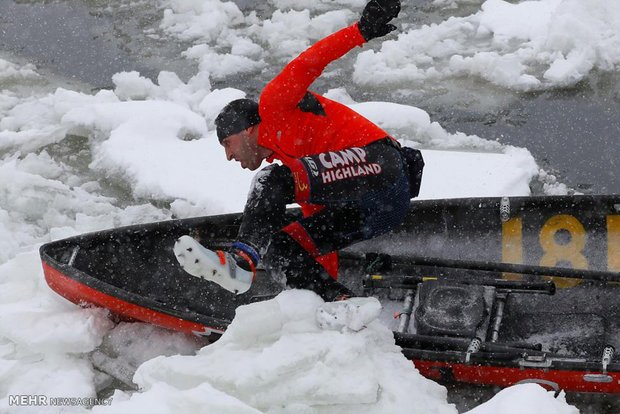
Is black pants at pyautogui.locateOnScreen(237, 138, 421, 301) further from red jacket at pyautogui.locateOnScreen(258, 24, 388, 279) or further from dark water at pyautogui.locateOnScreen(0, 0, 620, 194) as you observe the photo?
dark water at pyautogui.locateOnScreen(0, 0, 620, 194)

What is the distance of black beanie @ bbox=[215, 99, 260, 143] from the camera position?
507 cm

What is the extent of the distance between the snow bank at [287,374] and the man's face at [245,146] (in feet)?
3.07

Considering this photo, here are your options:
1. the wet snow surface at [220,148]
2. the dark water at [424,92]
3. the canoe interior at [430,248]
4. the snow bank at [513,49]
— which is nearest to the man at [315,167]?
the wet snow surface at [220,148]

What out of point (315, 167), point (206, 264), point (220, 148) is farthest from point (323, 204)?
point (220, 148)

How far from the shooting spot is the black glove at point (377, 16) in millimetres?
4820

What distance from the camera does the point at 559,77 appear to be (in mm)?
9094

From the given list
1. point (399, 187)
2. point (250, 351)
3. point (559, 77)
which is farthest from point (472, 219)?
point (559, 77)

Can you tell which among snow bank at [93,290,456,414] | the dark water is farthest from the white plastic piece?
the dark water

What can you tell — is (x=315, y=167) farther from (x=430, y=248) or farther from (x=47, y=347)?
(x=47, y=347)

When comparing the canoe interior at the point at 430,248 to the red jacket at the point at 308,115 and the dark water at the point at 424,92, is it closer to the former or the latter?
the red jacket at the point at 308,115

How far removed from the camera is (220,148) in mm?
8531

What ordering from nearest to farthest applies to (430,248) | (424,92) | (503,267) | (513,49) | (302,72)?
(302,72), (503,267), (430,248), (424,92), (513,49)

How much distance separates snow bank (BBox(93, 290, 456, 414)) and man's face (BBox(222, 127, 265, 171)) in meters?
0.94

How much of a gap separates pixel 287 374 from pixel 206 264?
27.4 inches
